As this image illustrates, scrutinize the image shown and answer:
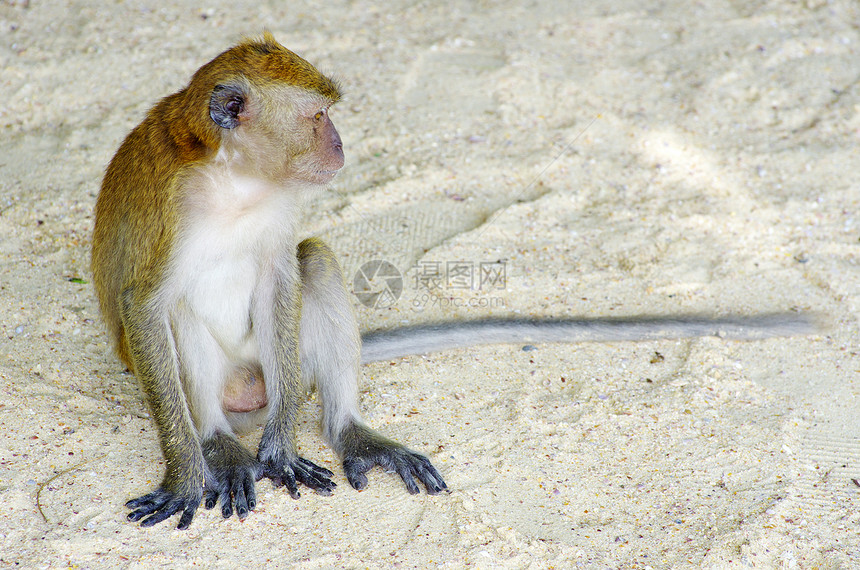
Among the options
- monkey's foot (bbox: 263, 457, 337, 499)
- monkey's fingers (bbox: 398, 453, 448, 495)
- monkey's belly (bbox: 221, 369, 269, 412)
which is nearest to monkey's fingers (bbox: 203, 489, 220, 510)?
monkey's foot (bbox: 263, 457, 337, 499)

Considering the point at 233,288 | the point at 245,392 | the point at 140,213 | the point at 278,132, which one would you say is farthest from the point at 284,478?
the point at 278,132

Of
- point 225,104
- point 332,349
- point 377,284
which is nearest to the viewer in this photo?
point 225,104

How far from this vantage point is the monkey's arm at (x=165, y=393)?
284cm

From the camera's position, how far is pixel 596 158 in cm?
493

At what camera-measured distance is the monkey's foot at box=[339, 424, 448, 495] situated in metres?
2.94

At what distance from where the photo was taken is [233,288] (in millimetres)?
3051

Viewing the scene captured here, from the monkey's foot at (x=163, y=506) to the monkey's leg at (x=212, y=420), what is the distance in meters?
0.06

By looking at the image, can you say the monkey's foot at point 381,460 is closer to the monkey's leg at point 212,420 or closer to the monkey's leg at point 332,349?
the monkey's leg at point 332,349

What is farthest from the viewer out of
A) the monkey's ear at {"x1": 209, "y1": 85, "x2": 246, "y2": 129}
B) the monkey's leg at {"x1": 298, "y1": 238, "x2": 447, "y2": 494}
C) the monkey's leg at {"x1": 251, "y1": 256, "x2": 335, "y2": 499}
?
the monkey's leg at {"x1": 298, "y1": 238, "x2": 447, "y2": 494}

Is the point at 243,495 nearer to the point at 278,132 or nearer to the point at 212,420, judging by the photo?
the point at 212,420

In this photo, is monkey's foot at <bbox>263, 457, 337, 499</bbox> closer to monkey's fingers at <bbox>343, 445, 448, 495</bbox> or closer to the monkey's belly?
monkey's fingers at <bbox>343, 445, 448, 495</bbox>

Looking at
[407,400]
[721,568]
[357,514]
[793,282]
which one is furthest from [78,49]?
[721,568]

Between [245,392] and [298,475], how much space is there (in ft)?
1.45

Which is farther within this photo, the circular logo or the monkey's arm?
the circular logo
